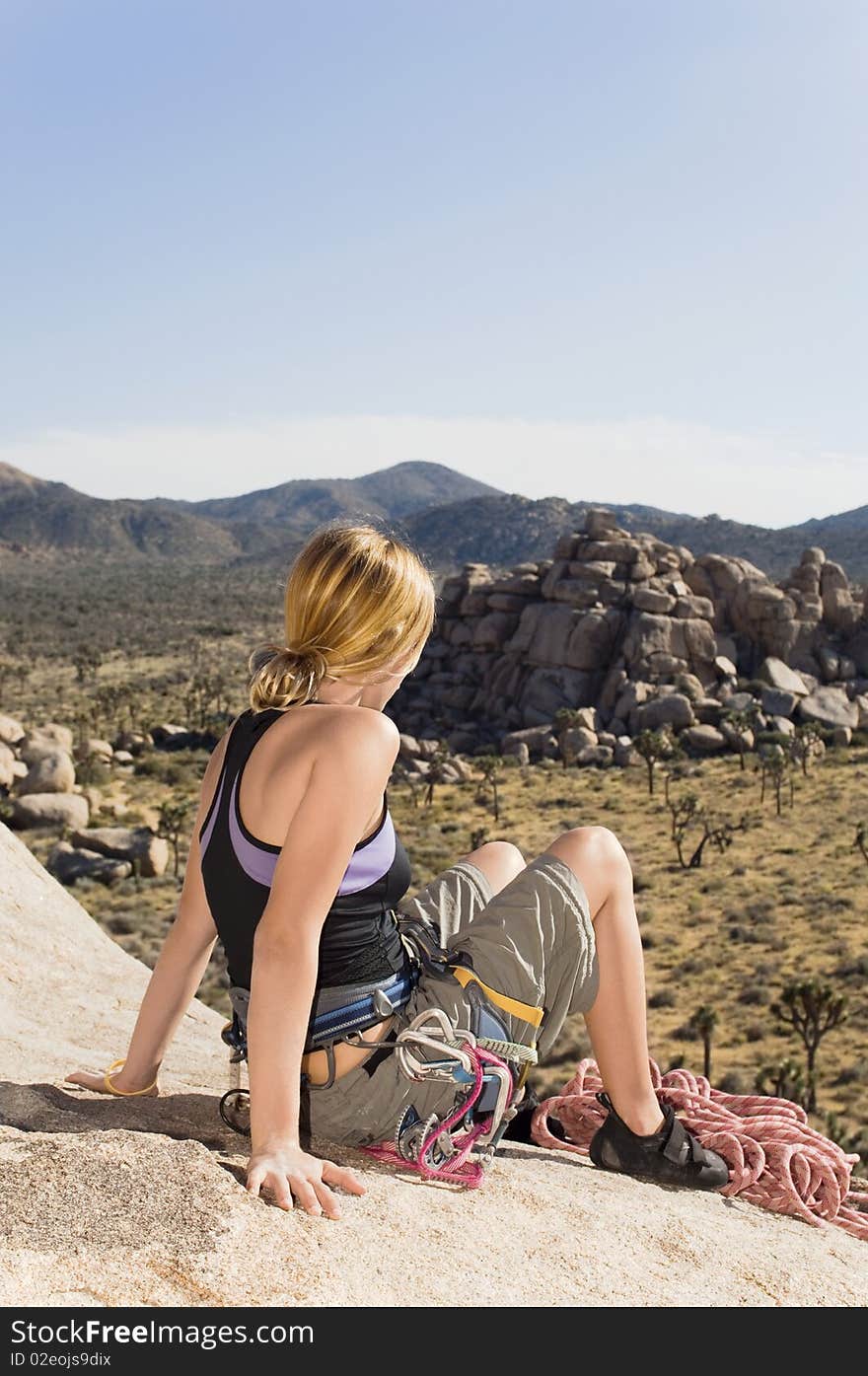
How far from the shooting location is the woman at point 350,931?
2.79 meters

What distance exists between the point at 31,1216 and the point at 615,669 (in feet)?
Answer: 137

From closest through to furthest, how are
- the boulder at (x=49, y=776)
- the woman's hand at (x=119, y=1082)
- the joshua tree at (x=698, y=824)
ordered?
the woman's hand at (x=119, y=1082)
the joshua tree at (x=698, y=824)
the boulder at (x=49, y=776)

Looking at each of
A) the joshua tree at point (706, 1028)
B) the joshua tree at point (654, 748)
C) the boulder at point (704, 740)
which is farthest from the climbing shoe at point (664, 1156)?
the boulder at point (704, 740)

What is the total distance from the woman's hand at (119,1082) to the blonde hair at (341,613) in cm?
148

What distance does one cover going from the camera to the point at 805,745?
3738 centimetres

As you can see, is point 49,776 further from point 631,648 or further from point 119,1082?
point 119,1082

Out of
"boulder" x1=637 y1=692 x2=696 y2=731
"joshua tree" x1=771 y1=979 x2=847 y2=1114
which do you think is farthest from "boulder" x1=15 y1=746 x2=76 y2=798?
"joshua tree" x1=771 y1=979 x2=847 y2=1114

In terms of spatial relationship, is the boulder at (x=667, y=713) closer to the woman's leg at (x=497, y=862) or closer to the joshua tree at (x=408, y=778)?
the joshua tree at (x=408, y=778)

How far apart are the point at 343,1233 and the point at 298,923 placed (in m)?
0.72

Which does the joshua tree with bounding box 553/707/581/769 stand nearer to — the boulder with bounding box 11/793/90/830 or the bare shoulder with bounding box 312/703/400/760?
the boulder with bounding box 11/793/90/830

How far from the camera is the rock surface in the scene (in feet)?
7.59

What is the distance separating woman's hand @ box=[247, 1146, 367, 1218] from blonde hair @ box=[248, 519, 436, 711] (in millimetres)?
1139

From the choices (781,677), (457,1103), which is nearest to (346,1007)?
(457,1103)

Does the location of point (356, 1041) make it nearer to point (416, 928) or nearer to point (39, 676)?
point (416, 928)
